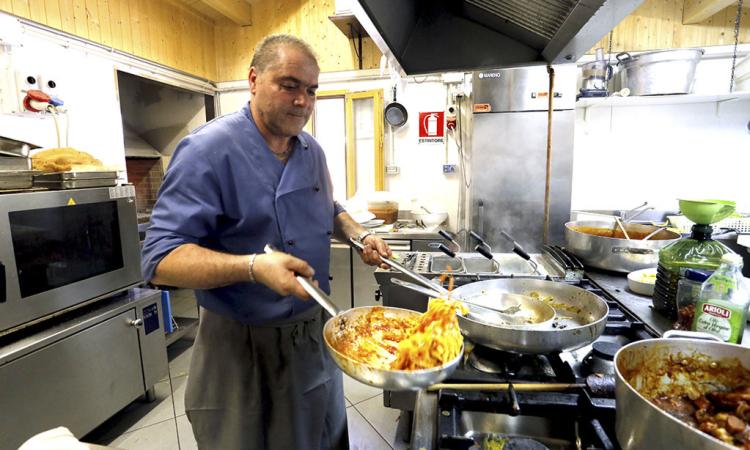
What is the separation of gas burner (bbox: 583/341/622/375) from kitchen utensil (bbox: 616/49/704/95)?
2728 mm

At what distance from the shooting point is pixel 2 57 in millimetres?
2242

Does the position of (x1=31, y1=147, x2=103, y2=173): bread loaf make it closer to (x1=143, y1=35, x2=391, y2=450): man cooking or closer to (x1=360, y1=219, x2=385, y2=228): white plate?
(x1=143, y1=35, x2=391, y2=450): man cooking

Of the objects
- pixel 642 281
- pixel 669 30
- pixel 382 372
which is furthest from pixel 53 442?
pixel 669 30

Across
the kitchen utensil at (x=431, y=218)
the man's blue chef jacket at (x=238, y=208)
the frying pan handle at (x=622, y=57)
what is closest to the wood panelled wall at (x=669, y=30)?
the frying pan handle at (x=622, y=57)

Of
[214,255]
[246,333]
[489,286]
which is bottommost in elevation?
[246,333]

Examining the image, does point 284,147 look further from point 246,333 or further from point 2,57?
point 2,57

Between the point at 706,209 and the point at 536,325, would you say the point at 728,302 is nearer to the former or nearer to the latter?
the point at 706,209

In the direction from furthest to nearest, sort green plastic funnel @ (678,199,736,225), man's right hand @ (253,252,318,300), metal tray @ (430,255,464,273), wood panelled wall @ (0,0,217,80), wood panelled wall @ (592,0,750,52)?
1. wood panelled wall @ (592,0,750,52)
2. wood panelled wall @ (0,0,217,80)
3. metal tray @ (430,255,464,273)
4. green plastic funnel @ (678,199,736,225)
5. man's right hand @ (253,252,318,300)

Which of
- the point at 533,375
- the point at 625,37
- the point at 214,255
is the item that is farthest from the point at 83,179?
the point at 625,37

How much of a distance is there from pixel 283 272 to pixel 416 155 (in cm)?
326

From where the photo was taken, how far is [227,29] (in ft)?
13.5

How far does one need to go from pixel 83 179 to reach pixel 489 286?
2095 mm

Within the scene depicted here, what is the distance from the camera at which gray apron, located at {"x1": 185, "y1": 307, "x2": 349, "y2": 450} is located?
121 centimetres

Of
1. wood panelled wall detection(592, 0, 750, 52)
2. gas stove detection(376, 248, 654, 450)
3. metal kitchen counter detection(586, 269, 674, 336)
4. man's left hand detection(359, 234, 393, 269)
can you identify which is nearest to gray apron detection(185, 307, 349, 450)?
man's left hand detection(359, 234, 393, 269)
